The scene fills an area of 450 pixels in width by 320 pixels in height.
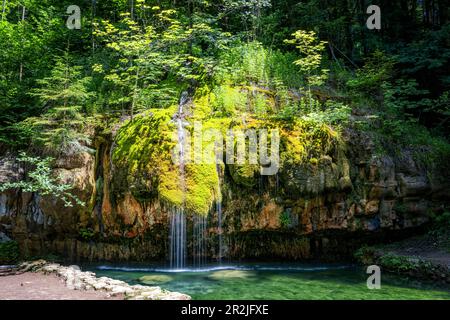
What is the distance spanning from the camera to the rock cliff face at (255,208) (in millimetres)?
10031

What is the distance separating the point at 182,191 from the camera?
9516 millimetres

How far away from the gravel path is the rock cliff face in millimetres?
2475

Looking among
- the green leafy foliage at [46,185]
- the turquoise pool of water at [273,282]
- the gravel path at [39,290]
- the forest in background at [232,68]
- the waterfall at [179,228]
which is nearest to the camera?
the gravel path at [39,290]

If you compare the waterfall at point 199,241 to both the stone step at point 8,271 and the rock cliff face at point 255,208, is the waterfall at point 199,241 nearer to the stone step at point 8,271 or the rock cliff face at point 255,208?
the rock cliff face at point 255,208

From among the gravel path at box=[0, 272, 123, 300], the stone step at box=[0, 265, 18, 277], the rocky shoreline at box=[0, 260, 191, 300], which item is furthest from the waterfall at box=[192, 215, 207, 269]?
the stone step at box=[0, 265, 18, 277]

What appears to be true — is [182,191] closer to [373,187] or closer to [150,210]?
[150,210]

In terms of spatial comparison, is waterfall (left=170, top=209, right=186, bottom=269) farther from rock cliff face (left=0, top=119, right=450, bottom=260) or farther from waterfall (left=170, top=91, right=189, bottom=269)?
rock cliff face (left=0, top=119, right=450, bottom=260)

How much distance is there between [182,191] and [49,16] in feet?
43.8

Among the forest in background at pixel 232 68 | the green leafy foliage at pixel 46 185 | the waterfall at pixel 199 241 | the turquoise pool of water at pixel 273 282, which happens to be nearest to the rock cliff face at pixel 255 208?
the waterfall at pixel 199 241

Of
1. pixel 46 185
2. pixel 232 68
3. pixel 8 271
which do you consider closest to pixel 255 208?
pixel 232 68

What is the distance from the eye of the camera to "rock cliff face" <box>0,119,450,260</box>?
10.0m

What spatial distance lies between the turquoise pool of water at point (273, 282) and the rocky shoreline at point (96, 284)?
916 mm

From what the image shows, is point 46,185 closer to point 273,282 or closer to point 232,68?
→ point 273,282
